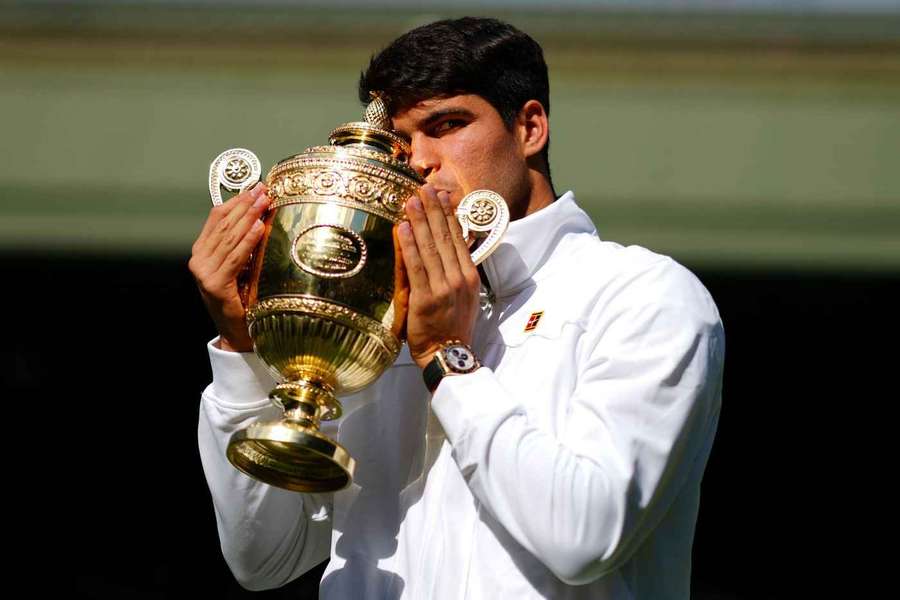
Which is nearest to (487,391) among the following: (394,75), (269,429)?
(269,429)

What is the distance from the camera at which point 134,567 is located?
6141 millimetres

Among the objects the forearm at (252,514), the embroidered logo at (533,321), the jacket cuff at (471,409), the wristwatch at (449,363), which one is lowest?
the forearm at (252,514)

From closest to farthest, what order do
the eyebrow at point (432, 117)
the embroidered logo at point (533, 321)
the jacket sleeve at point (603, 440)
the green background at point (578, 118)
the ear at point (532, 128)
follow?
the jacket sleeve at point (603, 440) < the embroidered logo at point (533, 321) < the eyebrow at point (432, 117) < the ear at point (532, 128) < the green background at point (578, 118)

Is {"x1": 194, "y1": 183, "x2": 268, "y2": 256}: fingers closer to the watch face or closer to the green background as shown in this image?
the watch face

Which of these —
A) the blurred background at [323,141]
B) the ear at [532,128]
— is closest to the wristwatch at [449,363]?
the ear at [532,128]

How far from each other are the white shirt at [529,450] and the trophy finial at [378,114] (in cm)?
27

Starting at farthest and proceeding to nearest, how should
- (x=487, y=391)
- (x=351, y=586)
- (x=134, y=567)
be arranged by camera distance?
(x=134, y=567)
(x=351, y=586)
(x=487, y=391)

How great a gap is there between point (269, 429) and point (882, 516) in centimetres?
431

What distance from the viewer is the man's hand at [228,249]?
7.56 feet

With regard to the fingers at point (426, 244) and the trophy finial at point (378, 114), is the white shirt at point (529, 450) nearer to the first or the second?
the fingers at point (426, 244)

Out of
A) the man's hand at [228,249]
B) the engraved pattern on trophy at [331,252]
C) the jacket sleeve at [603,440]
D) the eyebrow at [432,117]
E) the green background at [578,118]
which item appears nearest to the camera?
the jacket sleeve at [603,440]

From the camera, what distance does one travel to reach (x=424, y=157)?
2.51 m

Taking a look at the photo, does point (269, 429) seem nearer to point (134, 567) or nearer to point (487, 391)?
point (487, 391)

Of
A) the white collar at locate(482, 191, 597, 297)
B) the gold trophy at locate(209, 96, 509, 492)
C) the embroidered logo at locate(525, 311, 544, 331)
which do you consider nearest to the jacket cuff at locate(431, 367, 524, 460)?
the gold trophy at locate(209, 96, 509, 492)
